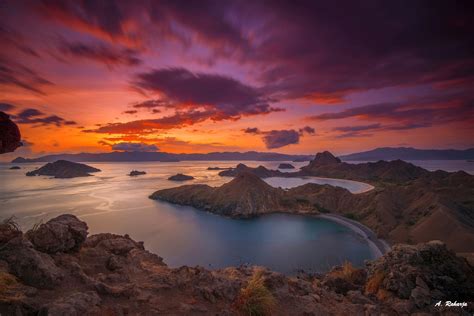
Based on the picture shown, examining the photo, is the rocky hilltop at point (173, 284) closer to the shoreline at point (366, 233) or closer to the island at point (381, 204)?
the shoreline at point (366, 233)

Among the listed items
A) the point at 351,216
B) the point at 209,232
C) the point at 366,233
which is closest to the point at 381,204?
the point at 351,216

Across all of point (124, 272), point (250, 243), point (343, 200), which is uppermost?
point (124, 272)

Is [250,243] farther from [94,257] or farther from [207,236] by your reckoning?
[94,257]

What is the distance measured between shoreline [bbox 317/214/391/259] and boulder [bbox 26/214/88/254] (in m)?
60.9

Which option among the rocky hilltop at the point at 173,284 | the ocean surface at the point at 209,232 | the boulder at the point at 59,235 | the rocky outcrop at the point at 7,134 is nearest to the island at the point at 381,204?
the ocean surface at the point at 209,232

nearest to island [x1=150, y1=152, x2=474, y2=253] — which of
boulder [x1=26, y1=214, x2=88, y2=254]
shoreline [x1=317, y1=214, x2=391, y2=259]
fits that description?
shoreline [x1=317, y1=214, x2=391, y2=259]

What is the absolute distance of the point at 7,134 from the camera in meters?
8.77

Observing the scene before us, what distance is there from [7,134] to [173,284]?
25.0ft

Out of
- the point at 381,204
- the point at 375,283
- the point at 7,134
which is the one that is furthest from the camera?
the point at 381,204

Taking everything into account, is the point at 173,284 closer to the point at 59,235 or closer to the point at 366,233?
the point at 59,235

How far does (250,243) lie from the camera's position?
74.4 meters

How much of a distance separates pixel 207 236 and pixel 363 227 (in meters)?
47.5

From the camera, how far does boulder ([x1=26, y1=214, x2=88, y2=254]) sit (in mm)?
9322

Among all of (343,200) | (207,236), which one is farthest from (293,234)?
(343,200)
